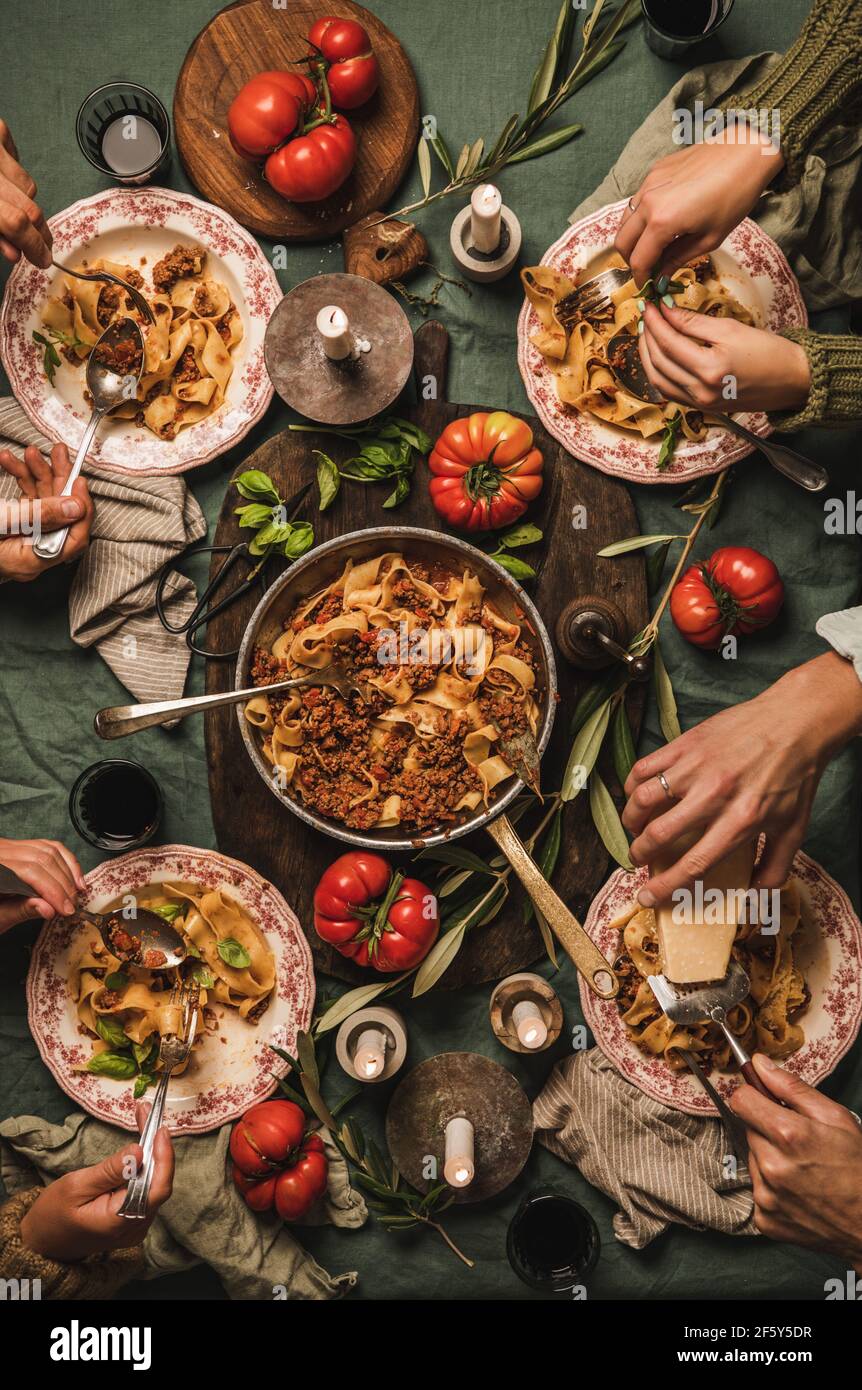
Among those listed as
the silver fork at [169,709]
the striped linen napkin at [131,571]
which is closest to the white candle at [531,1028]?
the silver fork at [169,709]

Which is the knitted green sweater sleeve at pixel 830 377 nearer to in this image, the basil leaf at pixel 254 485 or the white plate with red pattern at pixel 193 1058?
the basil leaf at pixel 254 485

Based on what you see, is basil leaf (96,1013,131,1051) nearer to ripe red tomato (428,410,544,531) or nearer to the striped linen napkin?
the striped linen napkin

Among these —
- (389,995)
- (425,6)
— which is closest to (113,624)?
(389,995)

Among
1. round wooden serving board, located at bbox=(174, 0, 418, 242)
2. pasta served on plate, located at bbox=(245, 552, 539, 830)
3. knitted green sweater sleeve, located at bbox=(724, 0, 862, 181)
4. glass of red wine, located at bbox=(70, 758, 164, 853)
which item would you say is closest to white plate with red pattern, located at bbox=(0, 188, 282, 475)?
round wooden serving board, located at bbox=(174, 0, 418, 242)

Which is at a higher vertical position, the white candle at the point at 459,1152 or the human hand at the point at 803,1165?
the human hand at the point at 803,1165
